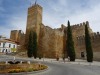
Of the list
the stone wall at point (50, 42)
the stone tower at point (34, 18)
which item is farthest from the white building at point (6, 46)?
the stone wall at point (50, 42)

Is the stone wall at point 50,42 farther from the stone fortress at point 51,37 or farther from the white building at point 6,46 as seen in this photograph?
the white building at point 6,46

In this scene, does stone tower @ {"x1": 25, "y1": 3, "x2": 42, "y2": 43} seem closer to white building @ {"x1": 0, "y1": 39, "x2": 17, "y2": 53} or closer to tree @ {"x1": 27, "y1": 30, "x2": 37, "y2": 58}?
tree @ {"x1": 27, "y1": 30, "x2": 37, "y2": 58}

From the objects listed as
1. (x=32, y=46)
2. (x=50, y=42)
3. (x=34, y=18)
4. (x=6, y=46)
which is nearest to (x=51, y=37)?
(x=50, y=42)

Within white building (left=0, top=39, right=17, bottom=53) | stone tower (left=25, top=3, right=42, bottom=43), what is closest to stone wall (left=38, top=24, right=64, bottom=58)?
stone tower (left=25, top=3, right=42, bottom=43)

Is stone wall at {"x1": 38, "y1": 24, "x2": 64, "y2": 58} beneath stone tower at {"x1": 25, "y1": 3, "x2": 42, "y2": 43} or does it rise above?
beneath

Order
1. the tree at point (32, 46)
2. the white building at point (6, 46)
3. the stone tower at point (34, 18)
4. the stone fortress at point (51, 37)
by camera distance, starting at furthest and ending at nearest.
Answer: the white building at point (6, 46) → the stone tower at point (34, 18) → the stone fortress at point (51, 37) → the tree at point (32, 46)

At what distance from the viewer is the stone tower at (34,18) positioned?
4234 centimetres

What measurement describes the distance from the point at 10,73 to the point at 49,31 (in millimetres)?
27136

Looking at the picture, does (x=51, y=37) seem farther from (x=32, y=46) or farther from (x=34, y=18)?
(x=34, y=18)

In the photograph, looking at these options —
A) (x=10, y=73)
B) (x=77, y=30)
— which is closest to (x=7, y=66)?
(x=10, y=73)

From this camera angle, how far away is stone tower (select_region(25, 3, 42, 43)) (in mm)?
42344

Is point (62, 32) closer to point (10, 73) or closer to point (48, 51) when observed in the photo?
point (48, 51)

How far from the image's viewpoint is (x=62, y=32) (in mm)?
43219

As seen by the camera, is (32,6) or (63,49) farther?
(32,6)
